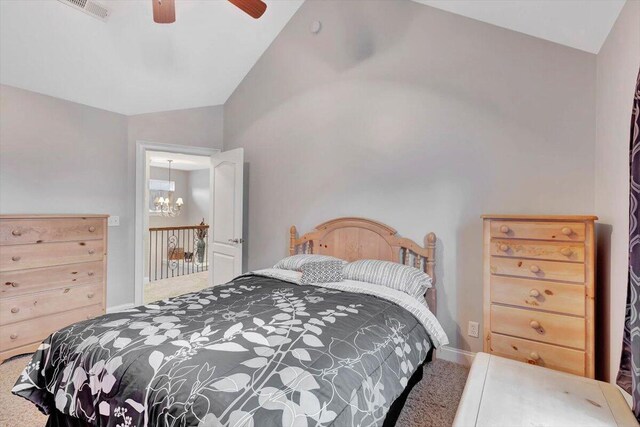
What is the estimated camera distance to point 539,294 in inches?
78.4

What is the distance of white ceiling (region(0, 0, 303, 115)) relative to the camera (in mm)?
2660

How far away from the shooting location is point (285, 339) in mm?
1497

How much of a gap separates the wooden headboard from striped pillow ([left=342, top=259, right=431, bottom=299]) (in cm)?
21

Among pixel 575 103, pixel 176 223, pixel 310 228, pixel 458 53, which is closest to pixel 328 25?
pixel 458 53

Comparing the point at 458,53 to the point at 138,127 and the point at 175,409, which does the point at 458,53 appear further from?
the point at 138,127

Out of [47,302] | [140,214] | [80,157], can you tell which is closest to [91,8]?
[80,157]

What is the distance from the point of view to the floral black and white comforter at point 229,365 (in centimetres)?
110

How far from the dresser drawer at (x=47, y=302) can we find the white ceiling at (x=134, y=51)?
6.10 ft

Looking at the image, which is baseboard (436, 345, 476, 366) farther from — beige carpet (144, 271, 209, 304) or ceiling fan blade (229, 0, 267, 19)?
beige carpet (144, 271, 209, 304)

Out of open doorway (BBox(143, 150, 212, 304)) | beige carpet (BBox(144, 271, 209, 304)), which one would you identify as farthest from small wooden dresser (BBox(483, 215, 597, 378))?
open doorway (BBox(143, 150, 212, 304))

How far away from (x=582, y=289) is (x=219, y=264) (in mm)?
3523

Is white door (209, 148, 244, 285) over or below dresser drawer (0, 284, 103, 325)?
over

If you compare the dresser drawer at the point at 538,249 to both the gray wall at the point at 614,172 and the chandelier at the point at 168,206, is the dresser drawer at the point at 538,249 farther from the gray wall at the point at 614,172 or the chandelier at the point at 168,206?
the chandelier at the point at 168,206

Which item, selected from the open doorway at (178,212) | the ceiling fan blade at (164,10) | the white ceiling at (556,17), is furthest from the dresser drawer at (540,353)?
the open doorway at (178,212)
